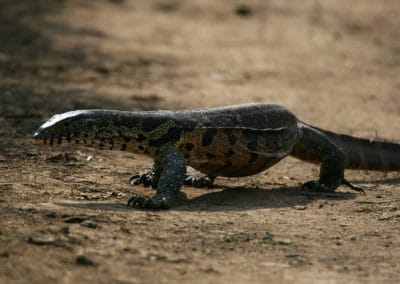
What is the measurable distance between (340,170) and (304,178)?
0.84 m

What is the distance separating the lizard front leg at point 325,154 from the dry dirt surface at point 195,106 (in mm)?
228

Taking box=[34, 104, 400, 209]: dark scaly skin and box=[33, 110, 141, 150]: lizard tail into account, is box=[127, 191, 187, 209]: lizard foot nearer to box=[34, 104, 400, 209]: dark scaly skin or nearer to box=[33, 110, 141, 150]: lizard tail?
box=[34, 104, 400, 209]: dark scaly skin

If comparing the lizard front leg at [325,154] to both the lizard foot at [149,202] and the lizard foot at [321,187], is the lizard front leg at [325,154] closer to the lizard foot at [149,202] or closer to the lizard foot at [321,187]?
the lizard foot at [321,187]

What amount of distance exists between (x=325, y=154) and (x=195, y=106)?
16.0 feet

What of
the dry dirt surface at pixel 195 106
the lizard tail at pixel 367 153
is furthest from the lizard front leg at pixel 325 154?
the lizard tail at pixel 367 153

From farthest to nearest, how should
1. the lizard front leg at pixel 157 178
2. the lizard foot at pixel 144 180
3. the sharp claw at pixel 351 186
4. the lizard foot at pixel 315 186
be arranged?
the sharp claw at pixel 351 186 → the lizard foot at pixel 315 186 → the lizard foot at pixel 144 180 → the lizard front leg at pixel 157 178

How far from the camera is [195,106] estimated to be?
15836 mm

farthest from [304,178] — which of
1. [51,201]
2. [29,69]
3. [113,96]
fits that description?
[29,69]

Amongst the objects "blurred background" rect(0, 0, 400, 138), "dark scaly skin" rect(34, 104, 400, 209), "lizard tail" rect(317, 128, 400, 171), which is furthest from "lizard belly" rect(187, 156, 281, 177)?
"blurred background" rect(0, 0, 400, 138)

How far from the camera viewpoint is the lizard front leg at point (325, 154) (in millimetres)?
11336

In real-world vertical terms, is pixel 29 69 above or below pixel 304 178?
above

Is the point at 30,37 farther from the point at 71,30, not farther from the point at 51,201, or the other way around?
the point at 51,201

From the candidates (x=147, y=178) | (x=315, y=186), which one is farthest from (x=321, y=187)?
(x=147, y=178)

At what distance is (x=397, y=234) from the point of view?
9109 mm
